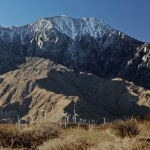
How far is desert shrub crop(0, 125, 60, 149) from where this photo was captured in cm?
873

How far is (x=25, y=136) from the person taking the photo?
9.05 m

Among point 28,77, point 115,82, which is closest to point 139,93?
point 115,82

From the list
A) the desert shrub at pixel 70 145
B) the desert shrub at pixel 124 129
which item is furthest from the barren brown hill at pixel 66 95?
the desert shrub at pixel 70 145

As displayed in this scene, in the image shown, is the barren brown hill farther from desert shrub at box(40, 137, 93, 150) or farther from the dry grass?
desert shrub at box(40, 137, 93, 150)

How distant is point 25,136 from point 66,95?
132194mm

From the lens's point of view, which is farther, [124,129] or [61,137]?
[61,137]

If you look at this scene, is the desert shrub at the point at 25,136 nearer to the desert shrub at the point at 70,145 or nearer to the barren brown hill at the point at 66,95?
the desert shrub at the point at 70,145

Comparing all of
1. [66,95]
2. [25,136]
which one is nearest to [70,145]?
[25,136]

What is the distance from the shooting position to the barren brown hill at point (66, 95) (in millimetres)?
124794

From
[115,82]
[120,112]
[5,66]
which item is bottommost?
[120,112]

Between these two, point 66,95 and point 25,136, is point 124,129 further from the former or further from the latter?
point 66,95

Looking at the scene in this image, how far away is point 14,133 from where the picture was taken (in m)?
9.16

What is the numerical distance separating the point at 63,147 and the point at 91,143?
2.98 ft

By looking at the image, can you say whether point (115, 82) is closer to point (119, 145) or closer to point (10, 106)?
point (10, 106)
